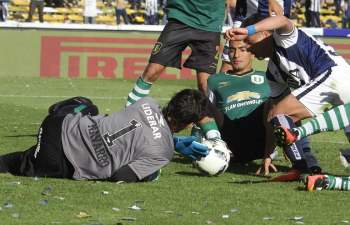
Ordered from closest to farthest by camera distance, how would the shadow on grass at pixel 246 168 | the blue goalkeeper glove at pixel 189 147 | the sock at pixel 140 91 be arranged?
the blue goalkeeper glove at pixel 189 147
the shadow on grass at pixel 246 168
the sock at pixel 140 91

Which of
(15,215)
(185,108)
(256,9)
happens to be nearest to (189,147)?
(185,108)

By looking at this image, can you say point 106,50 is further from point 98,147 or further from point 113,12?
point 98,147

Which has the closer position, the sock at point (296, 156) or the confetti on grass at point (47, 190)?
the confetti on grass at point (47, 190)

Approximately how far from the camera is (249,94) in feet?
33.8

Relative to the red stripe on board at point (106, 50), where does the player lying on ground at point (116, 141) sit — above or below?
above

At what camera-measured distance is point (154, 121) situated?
8281 millimetres

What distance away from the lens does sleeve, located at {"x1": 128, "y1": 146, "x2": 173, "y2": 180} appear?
325 inches

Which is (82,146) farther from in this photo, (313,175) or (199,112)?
(313,175)

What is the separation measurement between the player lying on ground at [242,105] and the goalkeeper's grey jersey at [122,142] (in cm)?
169

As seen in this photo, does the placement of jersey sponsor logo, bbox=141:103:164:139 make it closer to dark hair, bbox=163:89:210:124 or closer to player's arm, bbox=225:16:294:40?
dark hair, bbox=163:89:210:124

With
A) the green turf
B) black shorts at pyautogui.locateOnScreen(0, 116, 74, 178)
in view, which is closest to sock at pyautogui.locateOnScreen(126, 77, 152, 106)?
the green turf

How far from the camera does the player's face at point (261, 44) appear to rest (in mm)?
9359

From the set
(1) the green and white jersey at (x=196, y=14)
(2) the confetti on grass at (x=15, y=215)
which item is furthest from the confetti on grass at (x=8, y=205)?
(1) the green and white jersey at (x=196, y=14)

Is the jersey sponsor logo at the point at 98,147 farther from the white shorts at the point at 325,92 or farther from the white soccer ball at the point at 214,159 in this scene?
the white shorts at the point at 325,92
